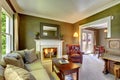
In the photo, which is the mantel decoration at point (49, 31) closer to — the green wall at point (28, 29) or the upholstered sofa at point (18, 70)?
the green wall at point (28, 29)

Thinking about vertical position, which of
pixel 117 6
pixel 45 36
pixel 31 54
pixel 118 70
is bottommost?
pixel 118 70

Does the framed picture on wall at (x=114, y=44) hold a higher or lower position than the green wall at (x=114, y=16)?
lower

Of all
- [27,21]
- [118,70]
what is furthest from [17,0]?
[118,70]

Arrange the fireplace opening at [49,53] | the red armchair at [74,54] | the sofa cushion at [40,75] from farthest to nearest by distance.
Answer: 1. the fireplace opening at [49,53]
2. the red armchair at [74,54]
3. the sofa cushion at [40,75]

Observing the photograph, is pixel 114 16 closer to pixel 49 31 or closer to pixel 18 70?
pixel 49 31

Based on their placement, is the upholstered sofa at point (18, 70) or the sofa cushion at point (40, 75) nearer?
the upholstered sofa at point (18, 70)

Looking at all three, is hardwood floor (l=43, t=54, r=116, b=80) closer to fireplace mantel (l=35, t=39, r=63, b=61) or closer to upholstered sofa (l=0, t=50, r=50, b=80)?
upholstered sofa (l=0, t=50, r=50, b=80)

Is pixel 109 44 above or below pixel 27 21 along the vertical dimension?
below

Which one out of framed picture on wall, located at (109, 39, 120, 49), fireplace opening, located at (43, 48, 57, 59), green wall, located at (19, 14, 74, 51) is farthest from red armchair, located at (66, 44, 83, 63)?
green wall, located at (19, 14, 74, 51)

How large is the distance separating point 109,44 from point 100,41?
17.7ft

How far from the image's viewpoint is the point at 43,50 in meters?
5.31

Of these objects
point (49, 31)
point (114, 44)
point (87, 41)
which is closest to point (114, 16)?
point (114, 44)

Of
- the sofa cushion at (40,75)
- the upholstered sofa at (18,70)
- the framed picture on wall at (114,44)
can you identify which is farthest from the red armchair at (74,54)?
the sofa cushion at (40,75)

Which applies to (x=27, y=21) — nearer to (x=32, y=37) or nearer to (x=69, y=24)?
(x=32, y=37)
